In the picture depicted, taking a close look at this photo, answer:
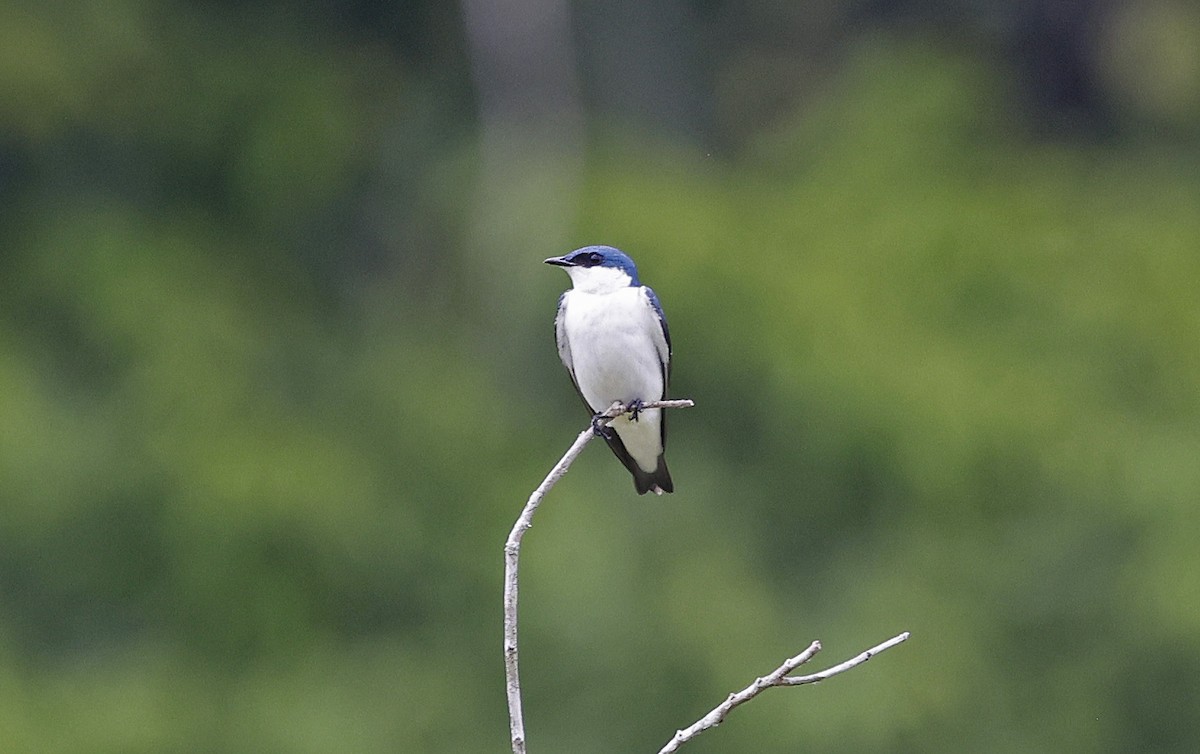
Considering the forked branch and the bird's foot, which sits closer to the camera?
the forked branch

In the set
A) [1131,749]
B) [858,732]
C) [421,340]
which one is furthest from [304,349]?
Result: [1131,749]

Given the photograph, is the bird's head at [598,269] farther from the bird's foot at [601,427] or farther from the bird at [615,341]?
the bird's foot at [601,427]

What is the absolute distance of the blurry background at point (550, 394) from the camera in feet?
33.8

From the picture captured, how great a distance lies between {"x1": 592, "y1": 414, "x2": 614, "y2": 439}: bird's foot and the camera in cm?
486

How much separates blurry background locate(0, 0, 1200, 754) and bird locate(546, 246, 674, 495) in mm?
4426

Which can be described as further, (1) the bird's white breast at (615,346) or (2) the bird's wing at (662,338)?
(2) the bird's wing at (662,338)

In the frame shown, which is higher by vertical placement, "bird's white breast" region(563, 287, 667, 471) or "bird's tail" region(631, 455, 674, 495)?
"bird's white breast" region(563, 287, 667, 471)

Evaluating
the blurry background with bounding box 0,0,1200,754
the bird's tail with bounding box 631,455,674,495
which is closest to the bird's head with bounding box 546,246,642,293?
the bird's tail with bounding box 631,455,674,495

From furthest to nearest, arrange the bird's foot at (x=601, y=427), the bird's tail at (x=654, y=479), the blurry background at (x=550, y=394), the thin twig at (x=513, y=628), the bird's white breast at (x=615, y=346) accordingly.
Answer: the blurry background at (x=550, y=394), the bird's tail at (x=654, y=479), the bird's white breast at (x=615, y=346), the bird's foot at (x=601, y=427), the thin twig at (x=513, y=628)

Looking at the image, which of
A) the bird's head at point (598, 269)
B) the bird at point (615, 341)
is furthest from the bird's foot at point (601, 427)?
the bird's head at point (598, 269)

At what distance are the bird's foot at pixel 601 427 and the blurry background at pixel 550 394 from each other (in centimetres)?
431

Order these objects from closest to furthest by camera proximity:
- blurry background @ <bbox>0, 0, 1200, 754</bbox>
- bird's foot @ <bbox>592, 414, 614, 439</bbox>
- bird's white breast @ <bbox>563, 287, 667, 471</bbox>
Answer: bird's foot @ <bbox>592, 414, 614, 439</bbox>, bird's white breast @ <bbox>563, 287, 667, 471</bbox>, blurry background @ <bbox>0, 0, 1200, 754</bbox>

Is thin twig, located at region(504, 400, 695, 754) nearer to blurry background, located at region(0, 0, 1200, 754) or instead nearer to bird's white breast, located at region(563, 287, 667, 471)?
bird's white breast, located at region(563, 287, 667, 471)

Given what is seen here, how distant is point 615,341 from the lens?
5.41 metres
